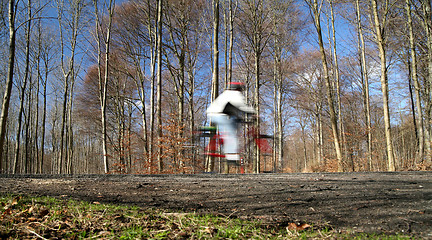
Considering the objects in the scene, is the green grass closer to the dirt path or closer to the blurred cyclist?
the dirt path

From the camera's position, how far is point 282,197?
4.23 m

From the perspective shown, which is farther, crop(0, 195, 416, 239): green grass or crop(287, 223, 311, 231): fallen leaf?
crop(287, 223, 311, 231): fallen leaf

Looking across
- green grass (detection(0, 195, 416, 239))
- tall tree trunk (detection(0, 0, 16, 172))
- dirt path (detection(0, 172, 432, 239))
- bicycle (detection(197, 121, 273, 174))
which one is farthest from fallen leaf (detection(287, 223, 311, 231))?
Result: tall tree trunk (detection(0, 0, 16, 172))

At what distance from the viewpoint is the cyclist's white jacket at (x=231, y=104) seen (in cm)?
674

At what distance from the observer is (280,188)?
4.74 metres

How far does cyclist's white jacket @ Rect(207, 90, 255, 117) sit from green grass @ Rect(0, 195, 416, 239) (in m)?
3.81

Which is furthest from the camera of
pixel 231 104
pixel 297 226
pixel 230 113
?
pixel 230 113

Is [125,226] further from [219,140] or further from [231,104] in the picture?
[219,140]

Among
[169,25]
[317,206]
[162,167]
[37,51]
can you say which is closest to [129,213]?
[317,206]

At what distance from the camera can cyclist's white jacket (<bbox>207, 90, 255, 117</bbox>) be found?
6.74 meters

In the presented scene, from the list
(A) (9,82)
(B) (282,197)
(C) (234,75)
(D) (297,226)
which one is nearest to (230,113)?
(B) (282,197)

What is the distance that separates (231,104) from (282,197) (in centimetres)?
308

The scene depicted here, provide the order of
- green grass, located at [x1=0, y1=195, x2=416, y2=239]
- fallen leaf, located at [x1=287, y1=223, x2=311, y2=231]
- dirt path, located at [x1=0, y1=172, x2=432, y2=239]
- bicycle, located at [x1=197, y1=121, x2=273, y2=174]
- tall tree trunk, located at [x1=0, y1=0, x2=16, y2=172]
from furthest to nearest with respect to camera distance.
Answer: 1. tall tree trunk, located at [x1=0, y1=0, x2=16, y2=172]
2. bicycle, located at [x1=197, y1=121, x2=273, y2=174]
3. dirt path, located at [x1=0, y1=172, x2=432, y2=239]
4. fallen leaf, located at [x1=287, y1=223, x2=311, y2=231]
5. green grass, located at [x1=0, y1=195, x2=416, y2=239]

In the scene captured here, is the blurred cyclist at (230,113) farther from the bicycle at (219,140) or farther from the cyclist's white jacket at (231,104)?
the bicycle at (219,140)
